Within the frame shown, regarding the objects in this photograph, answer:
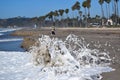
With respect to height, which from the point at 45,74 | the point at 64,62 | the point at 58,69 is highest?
the point at 64,62

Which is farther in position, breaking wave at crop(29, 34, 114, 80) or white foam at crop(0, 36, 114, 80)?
breaking wave at crop(29, 34, 114, 80)

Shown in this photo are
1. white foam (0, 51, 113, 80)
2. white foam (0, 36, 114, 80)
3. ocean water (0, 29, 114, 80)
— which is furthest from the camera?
ocean water (0, 29, 114, 80)

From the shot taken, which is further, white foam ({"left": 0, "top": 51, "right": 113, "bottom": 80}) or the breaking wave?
the breaking wave

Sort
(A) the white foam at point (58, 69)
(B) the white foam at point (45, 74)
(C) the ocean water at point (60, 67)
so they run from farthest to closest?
(C) the ocean water at point (60, 67), (A) the white foam at point (58, 69), (B) the white foam at point (45, 74)

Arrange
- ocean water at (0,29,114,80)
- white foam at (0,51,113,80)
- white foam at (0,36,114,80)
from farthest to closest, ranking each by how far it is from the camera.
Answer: ocean water at (0,29,114,80), white foam at (0,36,114,80), white foam at (0,51,113,80)

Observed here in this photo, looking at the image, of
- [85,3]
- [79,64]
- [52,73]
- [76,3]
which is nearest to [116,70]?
[79,64]

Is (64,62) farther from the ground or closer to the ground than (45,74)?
farther from the ground

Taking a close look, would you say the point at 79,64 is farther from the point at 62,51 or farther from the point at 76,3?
the point at 76,3

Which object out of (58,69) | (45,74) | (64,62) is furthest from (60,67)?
(45,74)

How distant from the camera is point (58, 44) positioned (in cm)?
1449

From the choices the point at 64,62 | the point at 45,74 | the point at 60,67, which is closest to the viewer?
the point at 45,74

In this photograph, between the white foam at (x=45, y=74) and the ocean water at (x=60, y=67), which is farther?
the ocean water at (x=60, y=67)

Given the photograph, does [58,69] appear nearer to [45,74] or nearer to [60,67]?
[60,67]

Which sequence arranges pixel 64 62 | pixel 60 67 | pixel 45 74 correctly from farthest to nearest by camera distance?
pixel 64 62
pixel 60 67
pixel 45 74
